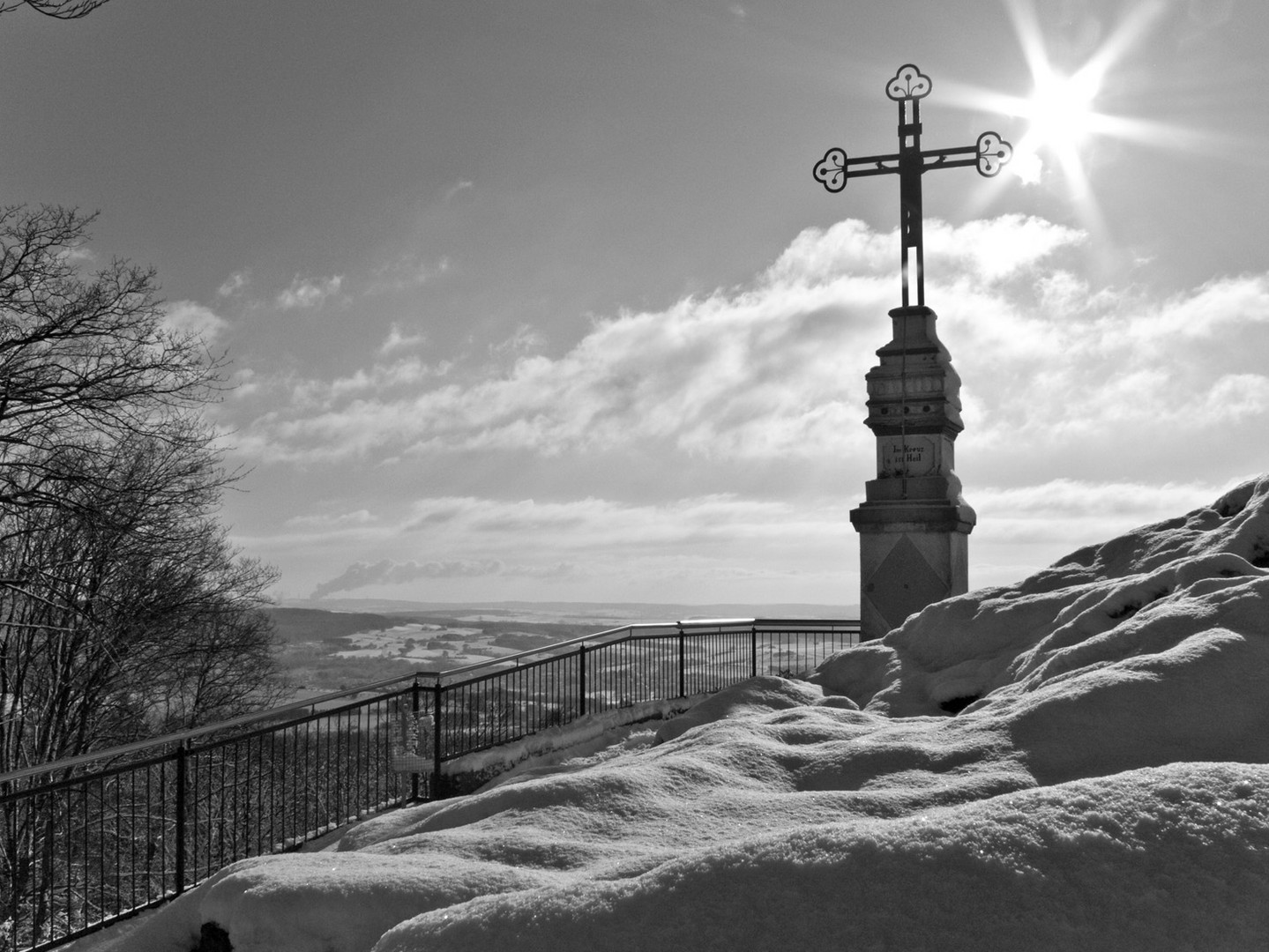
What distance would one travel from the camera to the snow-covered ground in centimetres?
242

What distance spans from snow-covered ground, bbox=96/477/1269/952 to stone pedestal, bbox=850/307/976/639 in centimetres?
574

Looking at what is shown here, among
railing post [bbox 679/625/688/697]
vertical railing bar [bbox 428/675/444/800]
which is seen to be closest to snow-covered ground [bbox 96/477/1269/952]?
vertical railing bar [bbox 428/675/444/800]

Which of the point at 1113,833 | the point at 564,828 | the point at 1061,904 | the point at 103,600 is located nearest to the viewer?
the point at 1061,904

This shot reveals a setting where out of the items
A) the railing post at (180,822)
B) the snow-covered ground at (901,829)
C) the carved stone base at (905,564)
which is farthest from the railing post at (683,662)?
the railing post at (180,822)

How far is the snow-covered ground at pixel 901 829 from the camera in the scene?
2416 millimetres

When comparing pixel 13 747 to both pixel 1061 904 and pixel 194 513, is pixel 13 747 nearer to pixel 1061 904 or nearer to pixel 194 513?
pixel 194 513

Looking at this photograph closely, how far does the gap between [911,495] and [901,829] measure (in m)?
11.1

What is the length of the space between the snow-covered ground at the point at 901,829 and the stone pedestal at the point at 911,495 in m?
5.74

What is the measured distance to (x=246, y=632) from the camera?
74.9ft

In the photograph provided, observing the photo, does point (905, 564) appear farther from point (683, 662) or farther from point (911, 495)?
point (683, 662)

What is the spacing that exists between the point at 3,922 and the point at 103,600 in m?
5.46

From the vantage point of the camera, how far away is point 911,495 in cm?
1337

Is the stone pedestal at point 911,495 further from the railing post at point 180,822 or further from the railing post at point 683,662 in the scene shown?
the railing post at point 180,822

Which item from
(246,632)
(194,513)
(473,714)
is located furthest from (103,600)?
(473,714)
